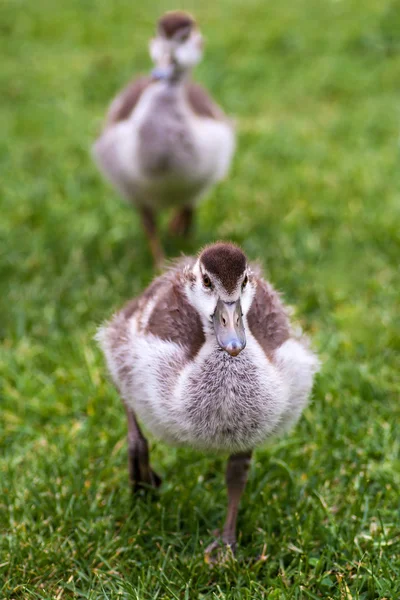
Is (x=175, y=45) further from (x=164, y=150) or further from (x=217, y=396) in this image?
(x=217, y=396)

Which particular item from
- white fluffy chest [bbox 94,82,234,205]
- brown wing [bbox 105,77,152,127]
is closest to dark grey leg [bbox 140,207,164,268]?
white fluffy chest [bbox 94,82,234,205]

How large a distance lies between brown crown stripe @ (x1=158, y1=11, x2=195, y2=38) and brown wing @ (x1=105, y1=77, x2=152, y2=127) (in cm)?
43

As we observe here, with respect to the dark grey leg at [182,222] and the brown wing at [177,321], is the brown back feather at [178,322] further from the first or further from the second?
the dark grey leg at [182,222]

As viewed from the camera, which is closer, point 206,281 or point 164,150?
point 206,281

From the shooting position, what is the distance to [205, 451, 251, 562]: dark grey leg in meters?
3.28

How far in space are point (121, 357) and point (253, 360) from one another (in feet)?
2.17

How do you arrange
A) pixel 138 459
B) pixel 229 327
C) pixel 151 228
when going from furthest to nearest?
pixel 151 228, pixel 138 459, pixel 229 327

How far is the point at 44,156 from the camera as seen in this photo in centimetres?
784

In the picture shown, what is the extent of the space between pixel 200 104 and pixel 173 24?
64cm

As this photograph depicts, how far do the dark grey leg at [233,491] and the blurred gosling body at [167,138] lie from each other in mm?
2784

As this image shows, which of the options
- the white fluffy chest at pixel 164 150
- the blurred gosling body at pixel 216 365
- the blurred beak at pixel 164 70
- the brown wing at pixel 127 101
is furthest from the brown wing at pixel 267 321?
the brown wing at pixel 127 101

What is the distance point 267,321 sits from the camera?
3273 mm

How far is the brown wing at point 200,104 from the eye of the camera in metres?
5.98

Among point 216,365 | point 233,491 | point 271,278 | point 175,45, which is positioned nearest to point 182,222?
point 271,278
